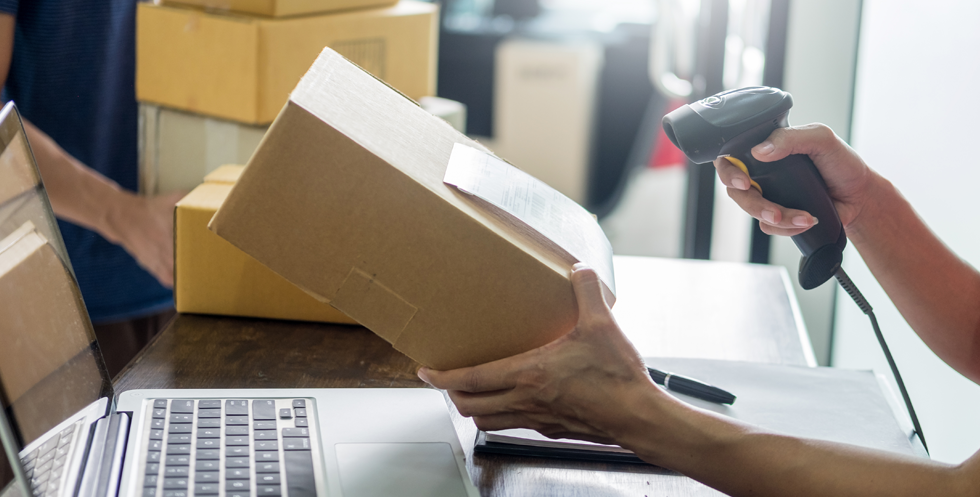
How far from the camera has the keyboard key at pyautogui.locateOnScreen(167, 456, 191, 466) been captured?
541 millimetres

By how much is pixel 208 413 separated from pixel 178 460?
2.8 inches

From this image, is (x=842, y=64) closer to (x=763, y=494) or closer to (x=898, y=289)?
(x=898, y=289)

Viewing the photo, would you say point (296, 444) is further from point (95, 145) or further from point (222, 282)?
point (95, 145)

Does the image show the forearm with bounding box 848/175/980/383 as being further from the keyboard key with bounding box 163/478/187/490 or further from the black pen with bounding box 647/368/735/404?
the keyboard key with bounding box 163/478/187/490

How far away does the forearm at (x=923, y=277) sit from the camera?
2.61ft

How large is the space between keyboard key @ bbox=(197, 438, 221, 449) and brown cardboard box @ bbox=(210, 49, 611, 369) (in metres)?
0.13

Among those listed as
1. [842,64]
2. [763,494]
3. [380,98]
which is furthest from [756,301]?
[842,64]

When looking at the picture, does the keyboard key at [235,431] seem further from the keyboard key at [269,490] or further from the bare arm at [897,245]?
the bare arm at [897,245]

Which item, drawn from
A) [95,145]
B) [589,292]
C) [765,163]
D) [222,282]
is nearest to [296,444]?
[589,292]

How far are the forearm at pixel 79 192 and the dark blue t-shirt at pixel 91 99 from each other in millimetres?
51

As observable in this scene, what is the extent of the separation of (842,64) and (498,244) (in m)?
1.34

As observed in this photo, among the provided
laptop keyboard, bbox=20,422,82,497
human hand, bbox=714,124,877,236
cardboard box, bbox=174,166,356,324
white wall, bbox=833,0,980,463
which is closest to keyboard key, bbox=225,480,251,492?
laptop keyboard, bbox=20,422,82,497

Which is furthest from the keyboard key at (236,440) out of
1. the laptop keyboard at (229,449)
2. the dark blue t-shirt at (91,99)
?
the dark blue t-shirt at (91,99)

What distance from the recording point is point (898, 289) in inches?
32.5
